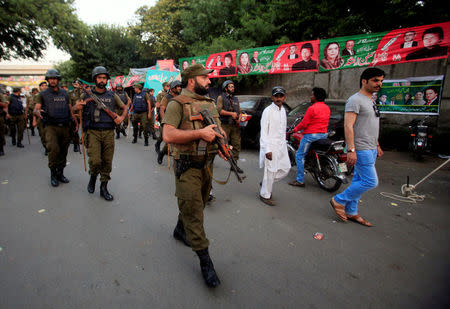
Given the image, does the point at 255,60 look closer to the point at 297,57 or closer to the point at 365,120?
the point at 297,57

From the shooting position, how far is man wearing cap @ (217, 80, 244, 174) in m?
5.43

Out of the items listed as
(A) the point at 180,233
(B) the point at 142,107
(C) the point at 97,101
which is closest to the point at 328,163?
(A) the point at 180,233

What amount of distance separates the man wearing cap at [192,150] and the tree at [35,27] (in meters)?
18.3

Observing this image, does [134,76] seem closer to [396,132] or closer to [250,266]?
[396,132]

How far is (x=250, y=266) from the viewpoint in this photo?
8.27 feet

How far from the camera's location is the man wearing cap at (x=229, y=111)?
5.43 meters

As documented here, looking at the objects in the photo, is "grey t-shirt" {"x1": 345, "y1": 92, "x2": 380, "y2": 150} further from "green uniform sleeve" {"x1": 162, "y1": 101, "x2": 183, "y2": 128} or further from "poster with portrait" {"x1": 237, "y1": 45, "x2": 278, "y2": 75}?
"poster with portrait" {"x1": 237, "y1": 45, "x2": 278, "y2": 75}

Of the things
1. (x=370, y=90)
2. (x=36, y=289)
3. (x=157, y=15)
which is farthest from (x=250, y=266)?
(x=157, y=15)

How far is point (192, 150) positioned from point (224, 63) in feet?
29.1

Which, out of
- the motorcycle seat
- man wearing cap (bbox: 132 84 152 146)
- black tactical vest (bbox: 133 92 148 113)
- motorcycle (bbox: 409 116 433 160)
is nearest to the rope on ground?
the motorcycle seat

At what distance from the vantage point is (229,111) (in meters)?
5.54

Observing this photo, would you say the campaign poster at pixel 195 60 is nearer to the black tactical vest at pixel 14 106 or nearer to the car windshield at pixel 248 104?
the car windshield at pixel 248 104

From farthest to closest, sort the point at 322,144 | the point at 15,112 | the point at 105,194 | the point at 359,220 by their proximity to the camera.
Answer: the point at 15,112 → the point at 322,144 → the point at 105,194 → the point at 359,220

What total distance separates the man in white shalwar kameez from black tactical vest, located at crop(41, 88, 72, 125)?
3.59 meters
